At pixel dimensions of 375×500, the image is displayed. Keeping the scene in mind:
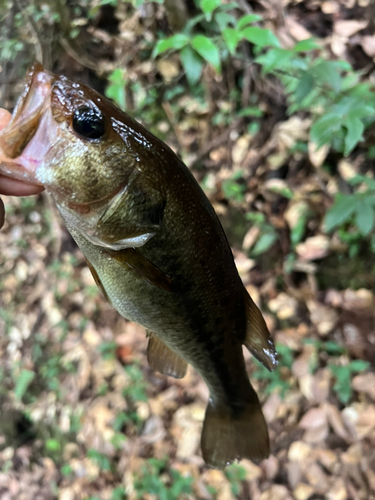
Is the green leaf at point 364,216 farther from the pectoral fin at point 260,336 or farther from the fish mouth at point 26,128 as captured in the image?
the fish mouth at point 26,128

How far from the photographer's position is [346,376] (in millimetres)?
1870

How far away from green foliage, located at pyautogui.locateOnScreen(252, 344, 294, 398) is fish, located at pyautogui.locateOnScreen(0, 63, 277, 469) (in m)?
1.15

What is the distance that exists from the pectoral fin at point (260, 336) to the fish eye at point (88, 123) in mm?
545

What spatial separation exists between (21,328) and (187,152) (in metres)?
2.28

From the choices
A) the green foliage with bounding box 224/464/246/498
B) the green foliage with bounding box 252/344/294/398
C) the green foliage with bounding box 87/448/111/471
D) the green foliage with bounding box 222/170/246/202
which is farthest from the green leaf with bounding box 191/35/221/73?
the green foliage with bounding box 87/448/111/471

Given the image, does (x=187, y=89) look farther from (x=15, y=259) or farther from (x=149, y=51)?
(x=15, y=259)

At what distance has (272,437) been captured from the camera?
1.95m

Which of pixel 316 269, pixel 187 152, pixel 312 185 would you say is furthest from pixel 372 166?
pixel 187 152

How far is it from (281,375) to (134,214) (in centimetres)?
165

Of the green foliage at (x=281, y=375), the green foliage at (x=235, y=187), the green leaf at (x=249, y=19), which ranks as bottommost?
the green foliage at (x=281, y=375)

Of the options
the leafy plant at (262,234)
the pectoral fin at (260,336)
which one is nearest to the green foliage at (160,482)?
the leafy plant at (262,234)

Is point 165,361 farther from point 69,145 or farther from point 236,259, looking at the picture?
point 236,259

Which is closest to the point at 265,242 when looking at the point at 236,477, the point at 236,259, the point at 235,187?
the point at 236,259

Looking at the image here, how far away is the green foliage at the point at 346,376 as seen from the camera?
185 centimetres
